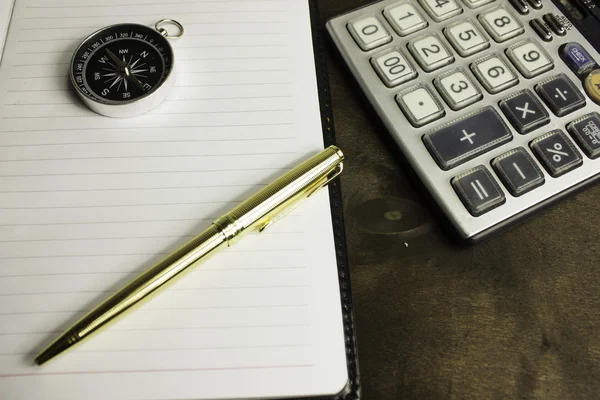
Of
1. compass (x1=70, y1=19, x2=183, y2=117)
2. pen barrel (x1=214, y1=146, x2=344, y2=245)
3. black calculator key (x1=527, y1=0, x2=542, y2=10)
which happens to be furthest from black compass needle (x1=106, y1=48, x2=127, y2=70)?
black calculator key (x1=527, y1=0, x2=542, y2=10)

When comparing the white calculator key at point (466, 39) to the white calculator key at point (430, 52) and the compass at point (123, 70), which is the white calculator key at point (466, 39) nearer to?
the white calculator key at point (430, 52)

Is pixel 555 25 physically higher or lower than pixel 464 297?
higher

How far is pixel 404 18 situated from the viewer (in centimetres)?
48

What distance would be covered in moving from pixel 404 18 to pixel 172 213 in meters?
0.26

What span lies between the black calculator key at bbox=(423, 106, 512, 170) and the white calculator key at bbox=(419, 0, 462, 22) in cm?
10

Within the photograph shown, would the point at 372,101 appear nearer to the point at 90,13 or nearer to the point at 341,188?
the point at 341,188

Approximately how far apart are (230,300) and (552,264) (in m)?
0.24

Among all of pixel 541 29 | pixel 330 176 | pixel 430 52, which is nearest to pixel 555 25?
pixel 541 29

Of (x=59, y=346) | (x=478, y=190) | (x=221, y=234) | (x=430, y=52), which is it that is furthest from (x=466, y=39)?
(x=59, y=346)

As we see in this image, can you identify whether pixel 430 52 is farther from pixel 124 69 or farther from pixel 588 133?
pixel 124 69

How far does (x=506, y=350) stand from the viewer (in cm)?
39

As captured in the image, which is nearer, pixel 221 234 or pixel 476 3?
pixel 221 234

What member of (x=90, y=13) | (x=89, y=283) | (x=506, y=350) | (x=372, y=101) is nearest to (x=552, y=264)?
(x=506, y=350)

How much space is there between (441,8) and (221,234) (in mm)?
285
